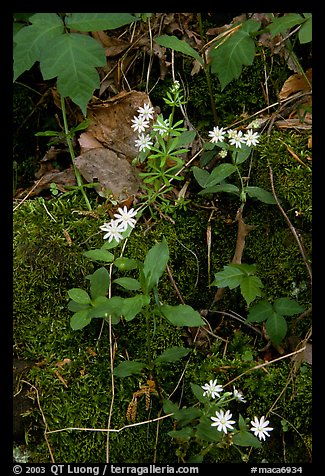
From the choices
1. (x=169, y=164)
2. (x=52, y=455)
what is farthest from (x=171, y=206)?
(x=52, y=455)

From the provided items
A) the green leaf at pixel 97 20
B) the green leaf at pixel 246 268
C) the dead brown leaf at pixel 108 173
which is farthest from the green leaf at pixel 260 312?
the green leaf at pixel 97 20

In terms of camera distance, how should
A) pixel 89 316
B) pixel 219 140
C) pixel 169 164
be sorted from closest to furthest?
pixel 89 316 → pixel 219 140 → pixel 169 164

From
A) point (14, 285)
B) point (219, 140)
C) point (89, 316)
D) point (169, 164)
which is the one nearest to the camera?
point (89, 316)

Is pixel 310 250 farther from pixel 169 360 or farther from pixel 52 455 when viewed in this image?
pixel 52 455

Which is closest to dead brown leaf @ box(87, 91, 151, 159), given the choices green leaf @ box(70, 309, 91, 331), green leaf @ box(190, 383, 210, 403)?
green leaf @ box(70, 309, 91, 331)

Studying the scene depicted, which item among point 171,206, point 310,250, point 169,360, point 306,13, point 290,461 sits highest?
point 306,13

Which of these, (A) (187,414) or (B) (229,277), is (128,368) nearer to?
(A) (187,414)

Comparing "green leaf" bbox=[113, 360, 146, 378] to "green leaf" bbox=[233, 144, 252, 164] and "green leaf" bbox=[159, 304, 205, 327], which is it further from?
"green leaf" bbox=[233, 144, 252, 164]

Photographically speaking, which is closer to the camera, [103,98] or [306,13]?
[306,13]
